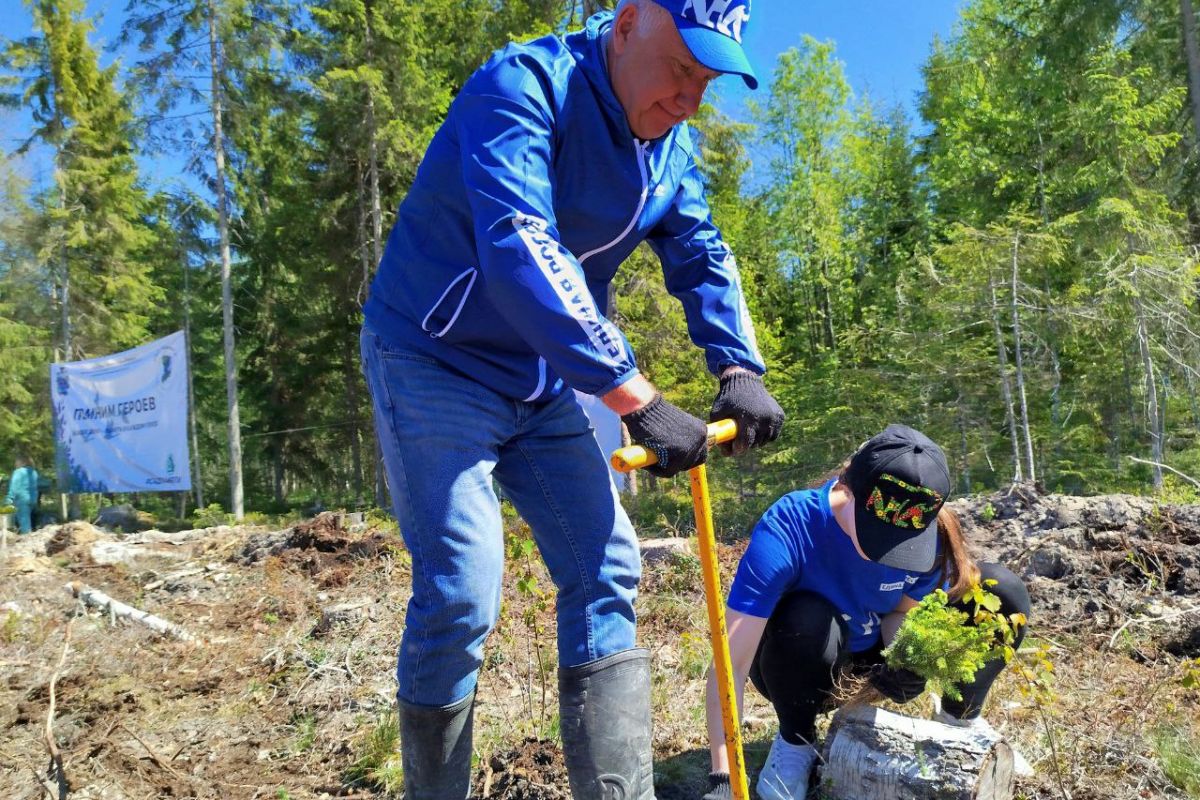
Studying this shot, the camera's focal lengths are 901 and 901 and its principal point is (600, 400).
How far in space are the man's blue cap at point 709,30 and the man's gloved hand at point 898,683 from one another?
71.9 inches

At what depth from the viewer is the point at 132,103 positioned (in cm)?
1822

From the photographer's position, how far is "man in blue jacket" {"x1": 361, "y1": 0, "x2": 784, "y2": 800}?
5.67 feet

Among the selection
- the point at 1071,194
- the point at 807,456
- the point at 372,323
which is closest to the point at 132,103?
the point at 807,456

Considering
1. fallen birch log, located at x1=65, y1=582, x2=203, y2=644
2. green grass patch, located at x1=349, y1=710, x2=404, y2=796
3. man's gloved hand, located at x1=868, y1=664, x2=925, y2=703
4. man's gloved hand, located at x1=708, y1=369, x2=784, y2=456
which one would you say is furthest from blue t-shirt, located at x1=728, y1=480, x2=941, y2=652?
fallen birch log, located at x1=65, y1=582, x2=203, y2=644

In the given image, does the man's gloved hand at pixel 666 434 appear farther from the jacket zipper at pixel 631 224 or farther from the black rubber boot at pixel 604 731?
the black rubber boot at pixel 604 731

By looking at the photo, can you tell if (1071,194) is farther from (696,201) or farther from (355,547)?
(696,201)

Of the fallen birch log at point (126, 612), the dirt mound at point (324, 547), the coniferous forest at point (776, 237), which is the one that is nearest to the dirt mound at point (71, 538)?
the dirt mound at point (324, 547)

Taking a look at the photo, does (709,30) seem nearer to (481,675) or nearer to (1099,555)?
(481,675)

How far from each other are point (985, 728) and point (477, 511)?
173 cm

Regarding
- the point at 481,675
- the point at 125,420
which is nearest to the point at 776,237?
the point at 125,420

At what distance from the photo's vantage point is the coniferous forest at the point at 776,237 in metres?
13.2

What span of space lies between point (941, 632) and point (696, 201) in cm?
129

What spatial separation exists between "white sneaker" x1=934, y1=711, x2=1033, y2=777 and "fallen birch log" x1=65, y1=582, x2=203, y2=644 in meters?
3.91

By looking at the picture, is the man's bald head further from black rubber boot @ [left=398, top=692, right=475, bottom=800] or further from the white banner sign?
the white banner sign
